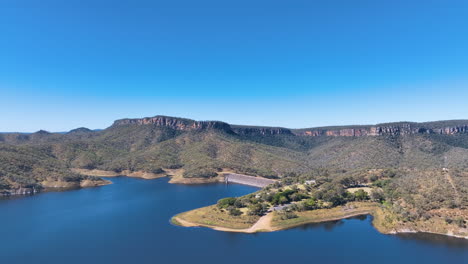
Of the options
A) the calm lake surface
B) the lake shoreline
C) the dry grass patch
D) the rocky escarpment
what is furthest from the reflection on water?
the rocky escarpment

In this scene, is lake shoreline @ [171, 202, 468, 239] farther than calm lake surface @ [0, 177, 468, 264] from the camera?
Yes

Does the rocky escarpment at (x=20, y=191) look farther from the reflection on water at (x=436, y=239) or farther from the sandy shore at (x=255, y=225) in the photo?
the reflection on water at (x=436, y=239)

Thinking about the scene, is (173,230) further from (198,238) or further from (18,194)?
(18,194)

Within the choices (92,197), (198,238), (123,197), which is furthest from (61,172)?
(198,238)

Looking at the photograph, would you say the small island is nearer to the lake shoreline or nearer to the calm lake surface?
the lake shoreline

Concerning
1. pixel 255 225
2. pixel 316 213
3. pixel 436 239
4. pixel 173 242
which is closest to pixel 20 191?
pixel 173 242

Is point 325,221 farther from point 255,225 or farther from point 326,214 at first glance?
point 255,225

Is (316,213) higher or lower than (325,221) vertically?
higher

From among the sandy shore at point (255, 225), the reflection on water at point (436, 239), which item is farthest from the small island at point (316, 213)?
the reflection on water at point (436, 239)
